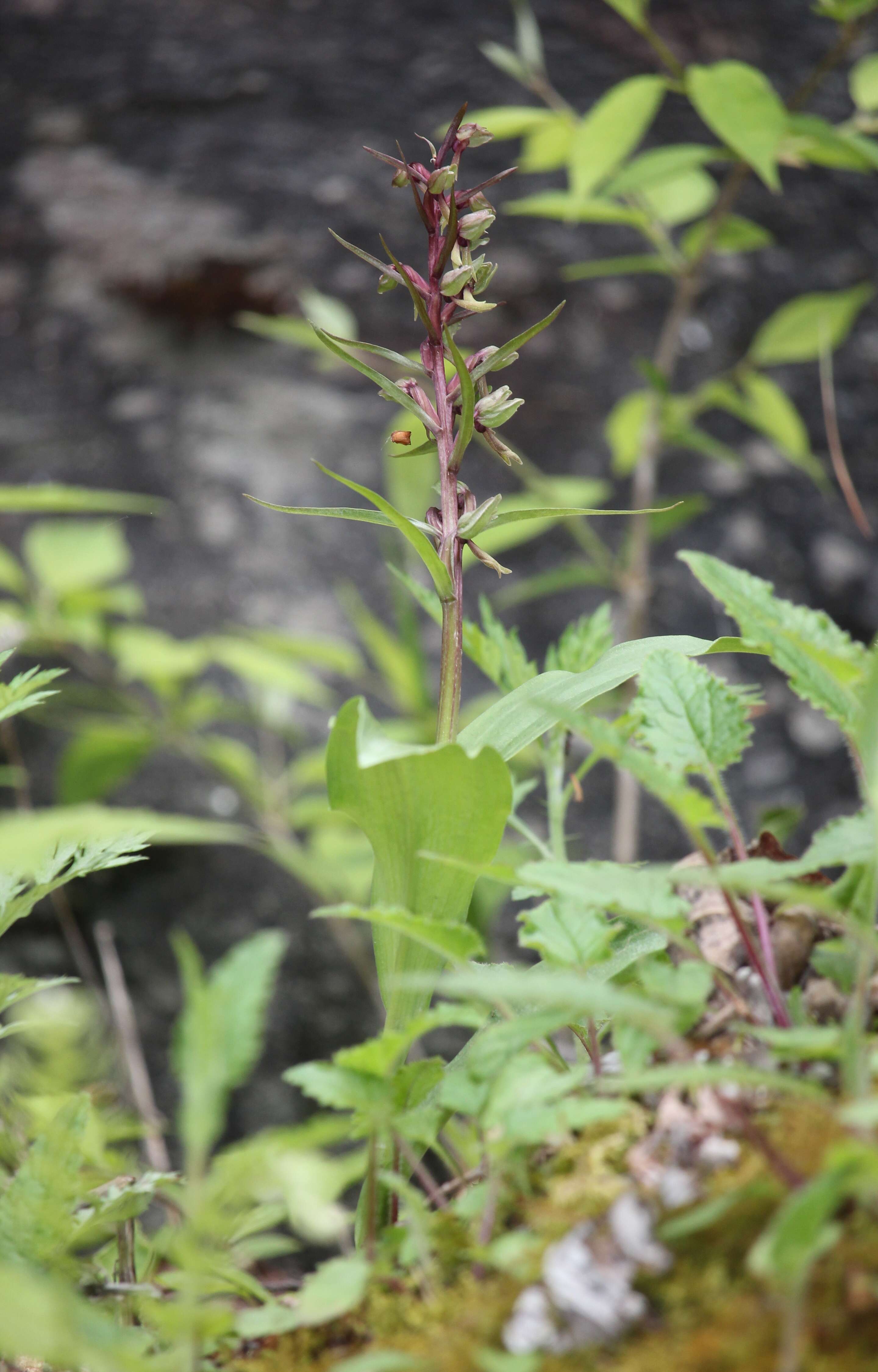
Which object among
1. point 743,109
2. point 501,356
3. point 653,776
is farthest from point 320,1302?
point 743,109

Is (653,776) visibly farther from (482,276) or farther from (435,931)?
(482,276)

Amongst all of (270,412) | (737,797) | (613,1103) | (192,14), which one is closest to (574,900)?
(613,1103)

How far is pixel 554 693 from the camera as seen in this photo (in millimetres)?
470

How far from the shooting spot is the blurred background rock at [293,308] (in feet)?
5.28

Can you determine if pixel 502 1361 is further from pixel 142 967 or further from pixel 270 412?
pixel 270 412

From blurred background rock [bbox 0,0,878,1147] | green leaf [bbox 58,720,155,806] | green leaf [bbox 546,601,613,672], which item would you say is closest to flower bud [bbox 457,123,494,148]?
green leaf [bbox 546,601,613,672]

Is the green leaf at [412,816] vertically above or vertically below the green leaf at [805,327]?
below

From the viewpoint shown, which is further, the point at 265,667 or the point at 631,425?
the point at 631,425

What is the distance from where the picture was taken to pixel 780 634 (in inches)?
14.7

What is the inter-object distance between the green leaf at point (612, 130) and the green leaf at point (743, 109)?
3.2 inches

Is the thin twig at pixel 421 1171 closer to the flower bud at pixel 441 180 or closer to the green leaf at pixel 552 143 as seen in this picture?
the flower bud at pixel 441 180

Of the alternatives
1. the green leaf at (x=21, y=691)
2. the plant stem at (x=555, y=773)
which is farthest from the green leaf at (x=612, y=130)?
the green leaf at (x=21, y=691)

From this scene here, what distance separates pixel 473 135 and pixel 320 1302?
0.56m

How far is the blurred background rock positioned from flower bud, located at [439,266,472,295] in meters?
1.20
